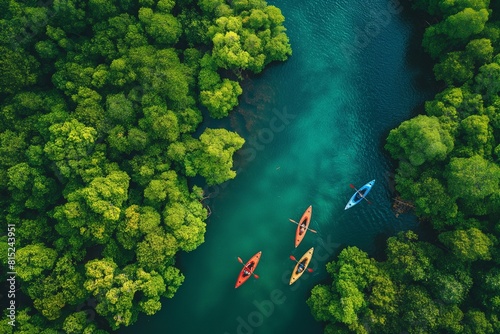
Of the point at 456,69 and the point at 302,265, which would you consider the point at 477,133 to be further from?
the point at 302,265

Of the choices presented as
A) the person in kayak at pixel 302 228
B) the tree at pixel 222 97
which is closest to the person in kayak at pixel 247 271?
the person in kayak at pixel 302 228

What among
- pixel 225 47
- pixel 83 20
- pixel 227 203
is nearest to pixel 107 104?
pixel 83 20

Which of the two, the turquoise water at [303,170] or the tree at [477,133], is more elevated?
the tree at [477,133]

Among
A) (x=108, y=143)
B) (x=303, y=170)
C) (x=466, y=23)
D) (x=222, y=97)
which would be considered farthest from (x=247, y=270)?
(x=466, y=23)

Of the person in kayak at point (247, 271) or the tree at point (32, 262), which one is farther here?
the person in kayak at point (247, 271)

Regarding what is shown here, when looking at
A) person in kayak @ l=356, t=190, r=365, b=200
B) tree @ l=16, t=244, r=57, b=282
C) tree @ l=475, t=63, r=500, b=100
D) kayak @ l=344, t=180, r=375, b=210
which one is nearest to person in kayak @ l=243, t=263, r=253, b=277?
kayak @ l=344, t=180, r=375, b=210

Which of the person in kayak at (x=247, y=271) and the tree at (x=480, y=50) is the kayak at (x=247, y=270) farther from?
the tree at (x=480, y=50)

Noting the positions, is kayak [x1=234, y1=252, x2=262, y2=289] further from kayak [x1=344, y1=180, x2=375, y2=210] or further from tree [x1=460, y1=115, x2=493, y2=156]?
tree [x1=460, y1=115, x2=493, y2=156]
